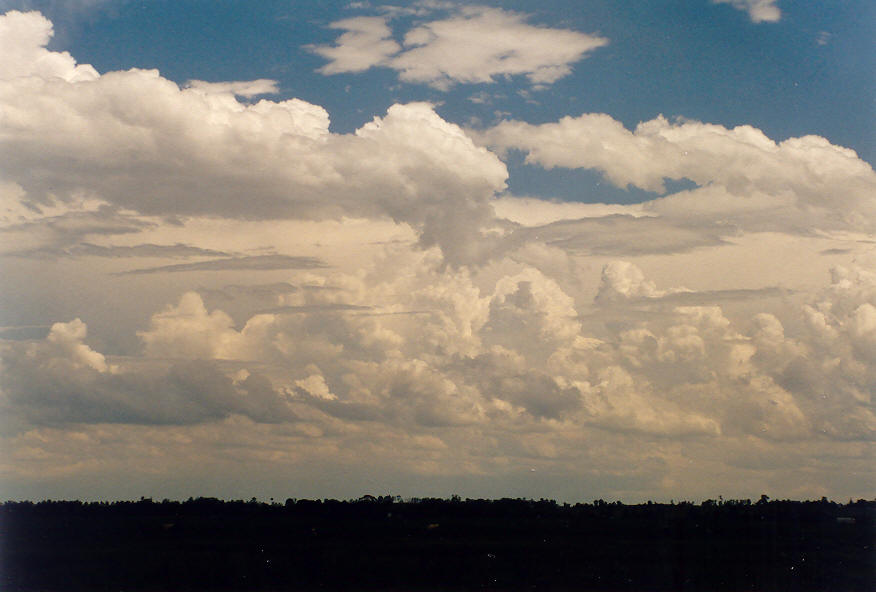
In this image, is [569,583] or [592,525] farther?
[592,525]

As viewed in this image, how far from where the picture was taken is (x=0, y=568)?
70.5m

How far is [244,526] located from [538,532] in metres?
28.8

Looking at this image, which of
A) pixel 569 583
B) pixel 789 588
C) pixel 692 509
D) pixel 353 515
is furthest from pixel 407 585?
pixel 692 509

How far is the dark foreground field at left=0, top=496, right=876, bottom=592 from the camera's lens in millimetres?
65875

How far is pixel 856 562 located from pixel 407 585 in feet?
106

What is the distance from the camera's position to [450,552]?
251ft

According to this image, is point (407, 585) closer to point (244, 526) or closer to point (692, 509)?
point (244, 526)

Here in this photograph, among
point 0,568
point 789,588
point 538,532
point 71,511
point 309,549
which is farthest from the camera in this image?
point 71,511

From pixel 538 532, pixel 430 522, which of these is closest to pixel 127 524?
pixel 430 522

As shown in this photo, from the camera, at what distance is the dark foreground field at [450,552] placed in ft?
216

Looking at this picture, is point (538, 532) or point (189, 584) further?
point (538, 532)

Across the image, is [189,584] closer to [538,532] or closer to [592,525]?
[538,532]

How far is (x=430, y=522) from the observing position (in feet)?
332

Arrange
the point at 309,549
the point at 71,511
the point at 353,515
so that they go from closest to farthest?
the point at 309,549 < the point at 353,515 < the point at 71,511
